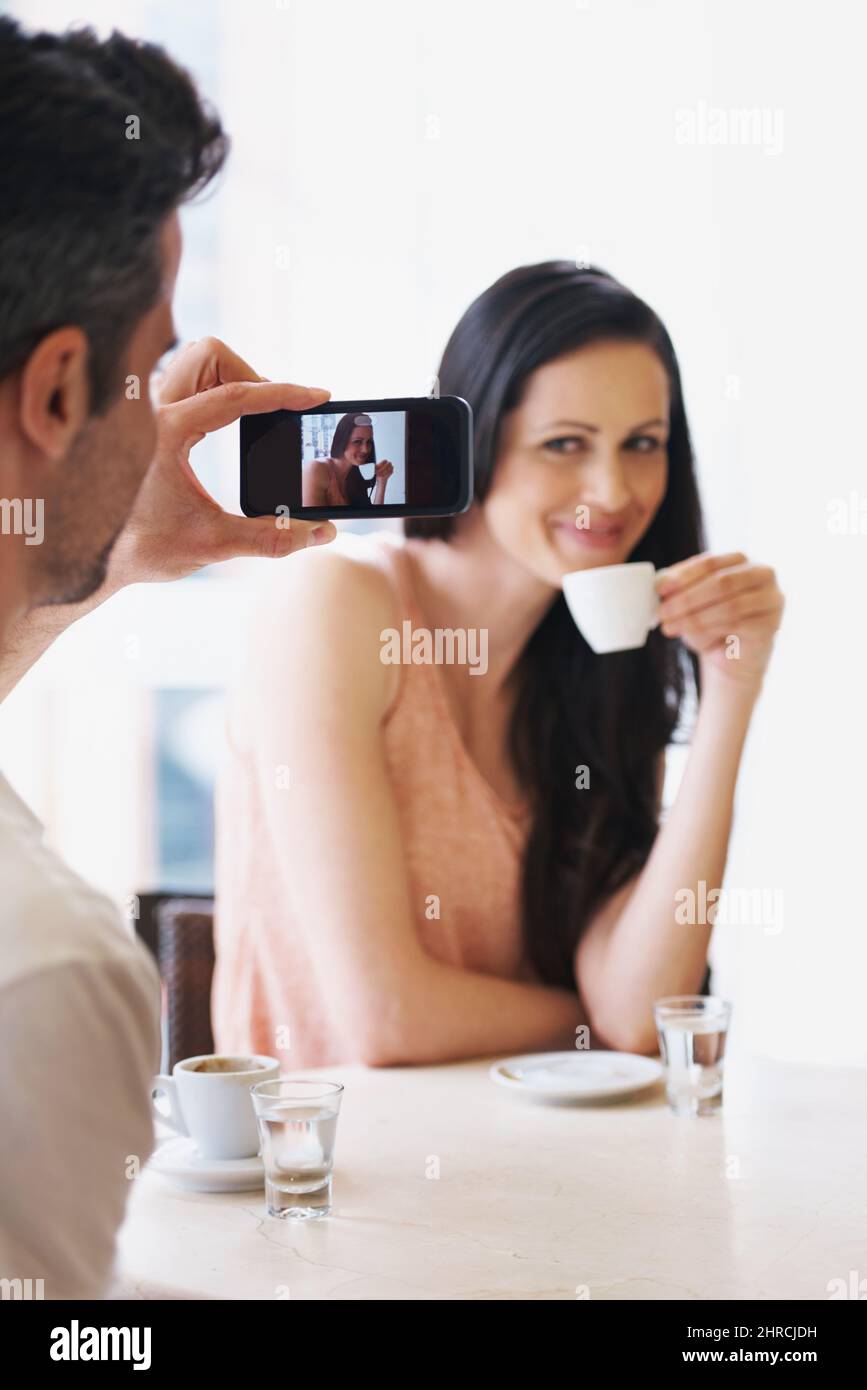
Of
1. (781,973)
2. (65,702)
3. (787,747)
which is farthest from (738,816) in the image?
(65,702)

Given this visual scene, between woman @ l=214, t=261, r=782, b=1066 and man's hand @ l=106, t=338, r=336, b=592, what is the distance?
0.34 meters

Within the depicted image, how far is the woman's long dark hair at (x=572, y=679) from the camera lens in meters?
1.59

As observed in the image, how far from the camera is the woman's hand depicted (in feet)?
5.03

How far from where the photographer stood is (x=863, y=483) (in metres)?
2.59

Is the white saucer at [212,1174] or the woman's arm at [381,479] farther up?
the woman's arm at [381,479]

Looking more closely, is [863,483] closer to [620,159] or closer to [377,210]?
[620,159]

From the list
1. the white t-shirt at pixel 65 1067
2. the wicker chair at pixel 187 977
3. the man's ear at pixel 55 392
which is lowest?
the wicker chair at pixel 187 977

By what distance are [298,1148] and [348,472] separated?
17.9 inches

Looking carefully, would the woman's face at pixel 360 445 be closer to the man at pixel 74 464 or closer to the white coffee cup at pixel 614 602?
the man at pixel 74 464

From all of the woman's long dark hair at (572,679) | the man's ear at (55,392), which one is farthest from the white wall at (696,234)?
the man's ear at (55,392)

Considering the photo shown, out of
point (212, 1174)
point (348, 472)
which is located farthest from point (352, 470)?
point (212, 1174)

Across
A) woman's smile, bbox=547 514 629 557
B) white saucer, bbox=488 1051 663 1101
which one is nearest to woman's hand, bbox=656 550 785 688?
woman's smile, bbox=547 514 629 557

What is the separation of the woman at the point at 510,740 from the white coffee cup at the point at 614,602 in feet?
0.15

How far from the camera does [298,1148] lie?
0.89m
